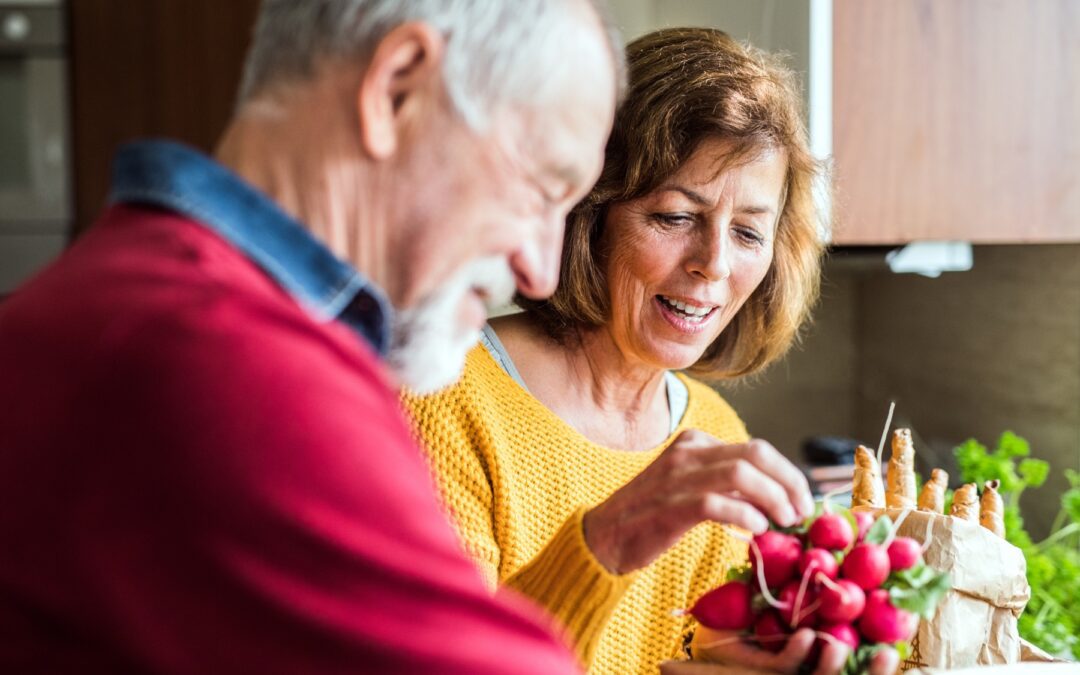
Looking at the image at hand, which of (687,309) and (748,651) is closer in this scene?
(748,651)

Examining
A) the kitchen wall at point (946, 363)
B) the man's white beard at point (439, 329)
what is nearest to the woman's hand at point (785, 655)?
the man's white beard at point (439, 329)

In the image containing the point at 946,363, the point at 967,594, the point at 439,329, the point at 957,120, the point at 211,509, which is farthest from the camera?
the point at 946,363

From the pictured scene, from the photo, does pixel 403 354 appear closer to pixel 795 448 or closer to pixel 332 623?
pixel 332 623

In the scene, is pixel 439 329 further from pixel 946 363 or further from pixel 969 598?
pixel 946 363

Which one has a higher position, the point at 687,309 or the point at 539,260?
the point at 539,260

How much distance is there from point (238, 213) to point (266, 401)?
5.4 inches

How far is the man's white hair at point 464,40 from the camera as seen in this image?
61 centimetres

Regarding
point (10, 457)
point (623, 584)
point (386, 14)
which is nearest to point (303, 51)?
point (386, 14)

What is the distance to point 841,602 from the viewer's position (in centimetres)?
84

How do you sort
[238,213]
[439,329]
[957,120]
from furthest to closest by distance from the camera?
[957,120]
[439,329]
[238,213]

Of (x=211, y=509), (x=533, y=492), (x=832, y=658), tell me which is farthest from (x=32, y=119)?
(x=211, y=509)

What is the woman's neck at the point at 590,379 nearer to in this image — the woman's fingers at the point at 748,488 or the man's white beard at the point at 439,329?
the woman's fingers at the point at 748,488

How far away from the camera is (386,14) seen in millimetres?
615

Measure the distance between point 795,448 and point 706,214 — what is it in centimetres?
123
